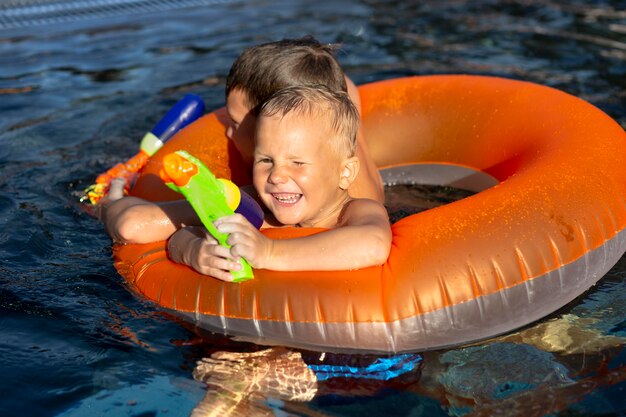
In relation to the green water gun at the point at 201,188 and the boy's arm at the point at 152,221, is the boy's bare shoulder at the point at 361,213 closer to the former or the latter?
the green water gun at the point at 201,188

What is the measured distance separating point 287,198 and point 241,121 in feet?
2.39

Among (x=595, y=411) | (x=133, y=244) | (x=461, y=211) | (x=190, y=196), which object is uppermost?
(x=190, y=196)

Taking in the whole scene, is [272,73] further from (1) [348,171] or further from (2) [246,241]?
(2) [246,241]

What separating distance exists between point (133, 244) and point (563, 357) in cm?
187

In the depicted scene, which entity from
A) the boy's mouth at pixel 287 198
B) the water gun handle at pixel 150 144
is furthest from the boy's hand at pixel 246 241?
the water gun handle at pixel 150 144

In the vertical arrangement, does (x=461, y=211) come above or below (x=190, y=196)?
below

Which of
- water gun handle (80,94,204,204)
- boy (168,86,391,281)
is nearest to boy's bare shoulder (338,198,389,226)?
boy (168,86,391,281)

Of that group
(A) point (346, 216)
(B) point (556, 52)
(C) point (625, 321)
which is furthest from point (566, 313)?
(B) point (556, 52)

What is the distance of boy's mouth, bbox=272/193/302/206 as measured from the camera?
3293 millimetres

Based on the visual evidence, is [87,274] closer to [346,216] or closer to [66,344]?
[66,344]

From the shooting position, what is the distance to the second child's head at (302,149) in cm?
321

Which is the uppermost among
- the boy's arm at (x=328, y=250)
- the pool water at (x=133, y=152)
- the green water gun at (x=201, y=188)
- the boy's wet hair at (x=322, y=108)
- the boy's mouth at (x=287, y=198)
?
the boy's wet hair at (x=322, y=108)

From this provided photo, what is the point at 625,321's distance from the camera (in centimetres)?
344

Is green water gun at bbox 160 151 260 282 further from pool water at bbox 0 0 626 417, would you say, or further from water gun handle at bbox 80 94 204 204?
water gun handle at bbox 80 94 204 204
